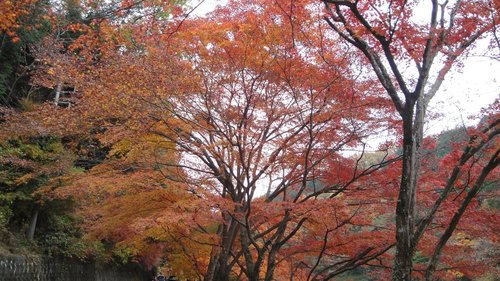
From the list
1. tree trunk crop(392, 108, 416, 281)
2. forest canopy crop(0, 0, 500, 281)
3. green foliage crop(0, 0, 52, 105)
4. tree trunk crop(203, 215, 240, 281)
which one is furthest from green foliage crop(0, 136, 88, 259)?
tree trunk crop(392, 108, 416, 281)

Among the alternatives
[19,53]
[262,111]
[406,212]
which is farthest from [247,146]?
[19,53]

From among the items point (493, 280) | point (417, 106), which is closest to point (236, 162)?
point (417, 106)

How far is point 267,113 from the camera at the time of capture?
10023 millimetres

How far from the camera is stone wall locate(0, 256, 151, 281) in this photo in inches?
402

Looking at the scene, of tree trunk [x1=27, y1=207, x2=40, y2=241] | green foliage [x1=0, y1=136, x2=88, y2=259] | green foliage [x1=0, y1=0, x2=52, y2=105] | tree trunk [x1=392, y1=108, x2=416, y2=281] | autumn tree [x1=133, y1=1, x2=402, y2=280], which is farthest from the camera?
green foliage [x1=0, y1=0, x2=52, y2=105]

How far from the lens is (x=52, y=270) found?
12.3 metres

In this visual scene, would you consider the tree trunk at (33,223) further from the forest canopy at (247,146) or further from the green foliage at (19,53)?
the green foliage at (19,53)

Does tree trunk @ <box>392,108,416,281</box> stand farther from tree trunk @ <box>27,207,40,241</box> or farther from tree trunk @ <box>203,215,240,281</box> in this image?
tree trunk @ <box>27,207,40,241</box>

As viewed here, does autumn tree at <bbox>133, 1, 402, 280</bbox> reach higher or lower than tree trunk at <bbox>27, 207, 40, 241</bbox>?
higher

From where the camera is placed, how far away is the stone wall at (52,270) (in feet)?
33.5

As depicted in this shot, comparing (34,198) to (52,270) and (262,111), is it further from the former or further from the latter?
(262,111)

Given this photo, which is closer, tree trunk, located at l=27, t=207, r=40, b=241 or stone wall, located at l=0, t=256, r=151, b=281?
stone wall, located at l=0, t=256, r=151, b=281

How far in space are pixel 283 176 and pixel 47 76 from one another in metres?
9.24

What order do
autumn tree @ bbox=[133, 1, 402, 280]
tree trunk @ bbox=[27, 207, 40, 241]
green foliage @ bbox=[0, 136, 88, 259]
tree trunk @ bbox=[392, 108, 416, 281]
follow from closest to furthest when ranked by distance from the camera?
1. tree trunk @ bbox=[392, 108, 416, 281]
2. autumn tree @ bbox=[133, 1, 402, 280]
3. green foliage @ bbox=[0, 136, 88, 259]
4. tree trunk @ bbox=[27, 207, 40, 241]
